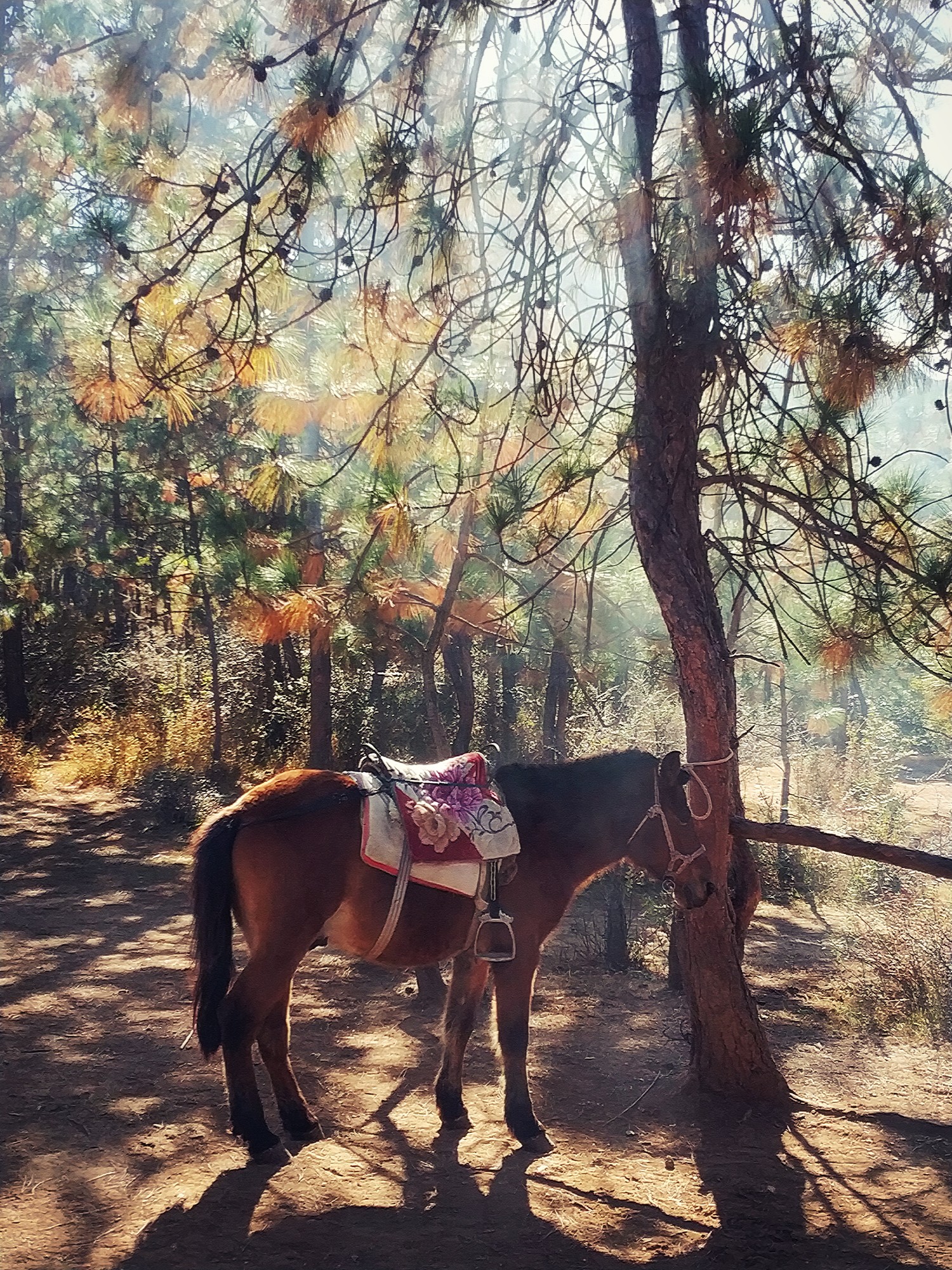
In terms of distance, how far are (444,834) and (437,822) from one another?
5 cm

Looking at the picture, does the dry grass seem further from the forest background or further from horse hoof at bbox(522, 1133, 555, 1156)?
horse hoof at bbox(522, 1133, 555, 1156)

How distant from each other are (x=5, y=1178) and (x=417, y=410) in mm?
3831

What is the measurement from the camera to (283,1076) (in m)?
3.97

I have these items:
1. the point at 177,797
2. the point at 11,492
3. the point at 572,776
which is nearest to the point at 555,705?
the point at 177,797

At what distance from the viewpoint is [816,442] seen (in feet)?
14.7

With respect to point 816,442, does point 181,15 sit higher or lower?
higher

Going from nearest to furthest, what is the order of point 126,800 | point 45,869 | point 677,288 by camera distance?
point 677,288
point 45,869
point 126,800

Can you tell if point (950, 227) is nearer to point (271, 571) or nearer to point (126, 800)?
point (271, 571)

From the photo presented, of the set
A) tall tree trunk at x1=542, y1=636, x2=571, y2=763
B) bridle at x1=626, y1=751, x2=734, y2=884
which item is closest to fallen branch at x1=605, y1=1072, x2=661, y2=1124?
bridle at x1=626, y1=751, x2=734, y2=884

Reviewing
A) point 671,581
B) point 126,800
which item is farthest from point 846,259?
point 126,800

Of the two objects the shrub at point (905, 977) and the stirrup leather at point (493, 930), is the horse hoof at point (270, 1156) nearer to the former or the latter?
the stirrup leather at point (493, 930)

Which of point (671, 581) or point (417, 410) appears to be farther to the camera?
point (417, 410)

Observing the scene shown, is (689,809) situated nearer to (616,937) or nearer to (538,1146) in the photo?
(538,1146)

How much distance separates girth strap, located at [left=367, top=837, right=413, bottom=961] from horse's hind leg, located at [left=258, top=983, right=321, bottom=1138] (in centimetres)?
45
